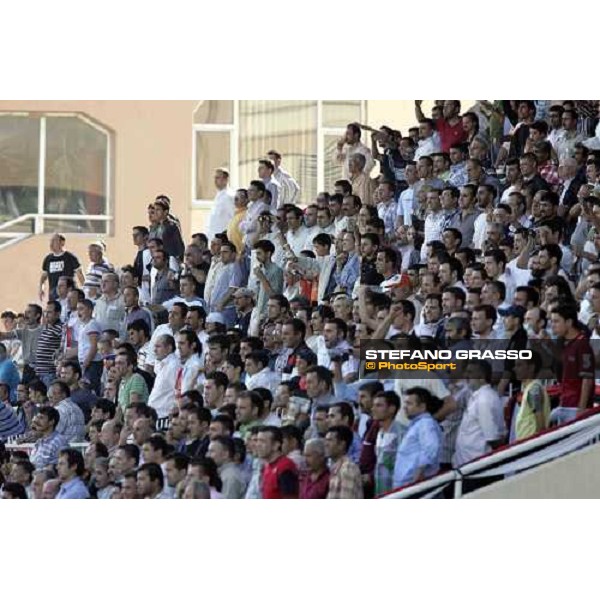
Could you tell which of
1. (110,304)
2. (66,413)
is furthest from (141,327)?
(66,413)

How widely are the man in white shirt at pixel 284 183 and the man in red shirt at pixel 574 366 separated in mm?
2169

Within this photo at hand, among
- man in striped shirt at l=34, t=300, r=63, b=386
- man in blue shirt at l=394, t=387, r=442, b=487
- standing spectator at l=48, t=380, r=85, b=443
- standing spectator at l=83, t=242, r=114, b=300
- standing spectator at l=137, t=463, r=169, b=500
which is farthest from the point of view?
standing spectator at l=83, t=242, r=114, b=300

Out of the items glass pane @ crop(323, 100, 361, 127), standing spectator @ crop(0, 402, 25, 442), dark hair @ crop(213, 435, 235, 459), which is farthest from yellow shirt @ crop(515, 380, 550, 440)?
standing spectator @ crop(0, 402, 25, 442)

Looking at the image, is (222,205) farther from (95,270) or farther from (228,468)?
(228,468)

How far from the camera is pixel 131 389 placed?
625 inches

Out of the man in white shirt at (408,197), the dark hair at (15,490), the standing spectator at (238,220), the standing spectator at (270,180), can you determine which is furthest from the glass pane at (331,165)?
the dark hair at (15,490)

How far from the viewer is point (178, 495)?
15336 mm

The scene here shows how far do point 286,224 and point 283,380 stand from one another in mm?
1253

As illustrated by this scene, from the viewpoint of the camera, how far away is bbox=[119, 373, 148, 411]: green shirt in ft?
51.9

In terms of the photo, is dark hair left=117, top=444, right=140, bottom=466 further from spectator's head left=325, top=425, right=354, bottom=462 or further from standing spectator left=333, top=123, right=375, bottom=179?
standing spectator left=333, top=123, right=375, bottom=179

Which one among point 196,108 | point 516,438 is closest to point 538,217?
point 516,438

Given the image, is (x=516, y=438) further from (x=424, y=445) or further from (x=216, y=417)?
(x=216, y=417)

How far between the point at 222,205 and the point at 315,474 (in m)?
2.19

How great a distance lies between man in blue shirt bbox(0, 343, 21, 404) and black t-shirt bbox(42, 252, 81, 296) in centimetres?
59
